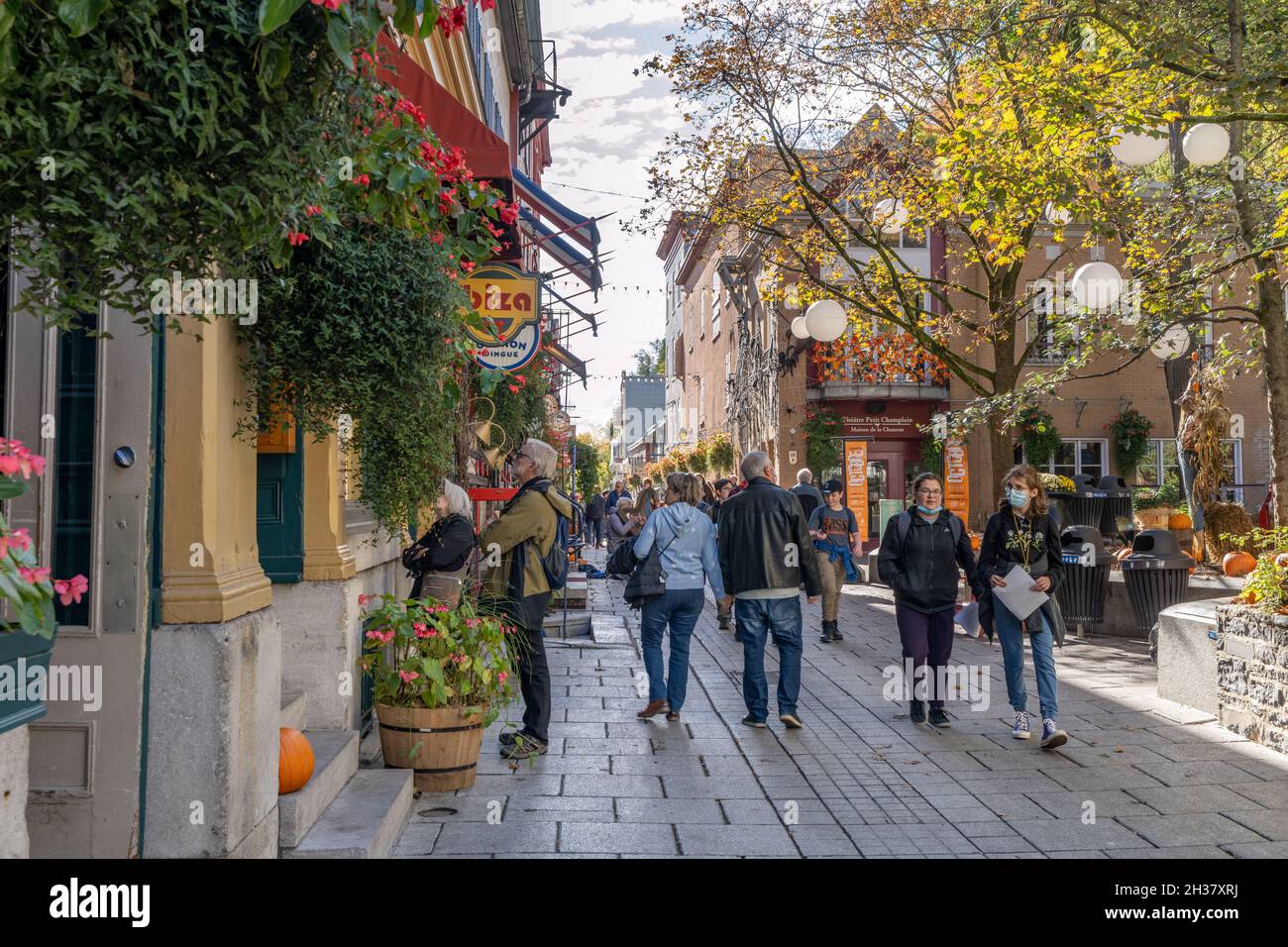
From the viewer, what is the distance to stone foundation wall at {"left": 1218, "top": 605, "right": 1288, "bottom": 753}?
634cm

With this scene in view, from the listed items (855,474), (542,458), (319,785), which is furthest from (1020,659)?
(855,474)

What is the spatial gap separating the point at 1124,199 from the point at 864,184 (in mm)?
4246

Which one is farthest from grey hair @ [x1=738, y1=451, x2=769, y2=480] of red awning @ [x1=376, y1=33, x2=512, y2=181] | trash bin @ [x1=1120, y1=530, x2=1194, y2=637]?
trash bin @ [x1=1120, y1=530, x2=1194, y2=637]

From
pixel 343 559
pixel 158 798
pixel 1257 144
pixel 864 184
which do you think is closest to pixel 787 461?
pixel 864 184

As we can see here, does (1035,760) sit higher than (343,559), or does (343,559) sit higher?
(343,559)

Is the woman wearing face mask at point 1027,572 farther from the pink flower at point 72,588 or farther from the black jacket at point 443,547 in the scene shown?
the pink flower at point 72,588

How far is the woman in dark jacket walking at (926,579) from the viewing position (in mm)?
7207

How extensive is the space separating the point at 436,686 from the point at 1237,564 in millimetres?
9951

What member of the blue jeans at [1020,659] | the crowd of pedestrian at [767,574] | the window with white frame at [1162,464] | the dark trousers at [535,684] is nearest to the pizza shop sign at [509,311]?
the crowd of pedestrian at [767,574]

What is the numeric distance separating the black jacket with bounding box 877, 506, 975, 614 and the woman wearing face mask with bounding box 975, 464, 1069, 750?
0.75ft

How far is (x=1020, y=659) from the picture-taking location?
686 cm

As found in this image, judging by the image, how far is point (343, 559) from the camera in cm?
569
